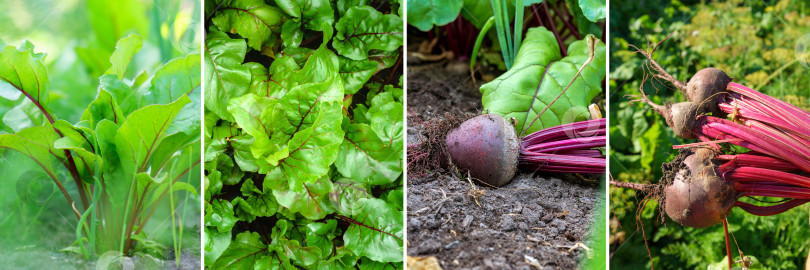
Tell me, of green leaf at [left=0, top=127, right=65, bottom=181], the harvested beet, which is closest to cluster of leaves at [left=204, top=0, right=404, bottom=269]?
the harvested beet

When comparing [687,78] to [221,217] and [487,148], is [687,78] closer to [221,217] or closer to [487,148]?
[487,148]

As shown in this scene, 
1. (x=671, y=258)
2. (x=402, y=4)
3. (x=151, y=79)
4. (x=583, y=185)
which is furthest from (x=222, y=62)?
(x=671, y=258)

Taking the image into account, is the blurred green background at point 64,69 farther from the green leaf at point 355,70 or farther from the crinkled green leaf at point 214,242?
the green leaf at point 355,70

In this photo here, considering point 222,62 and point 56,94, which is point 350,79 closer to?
point 222,62

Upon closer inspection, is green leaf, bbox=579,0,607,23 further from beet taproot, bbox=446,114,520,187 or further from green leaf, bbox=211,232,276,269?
green leaf, bbox=211,232,276,269

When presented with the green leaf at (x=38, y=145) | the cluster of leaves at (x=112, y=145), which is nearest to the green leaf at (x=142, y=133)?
the cluster of leaves at (x=112, y=145)
